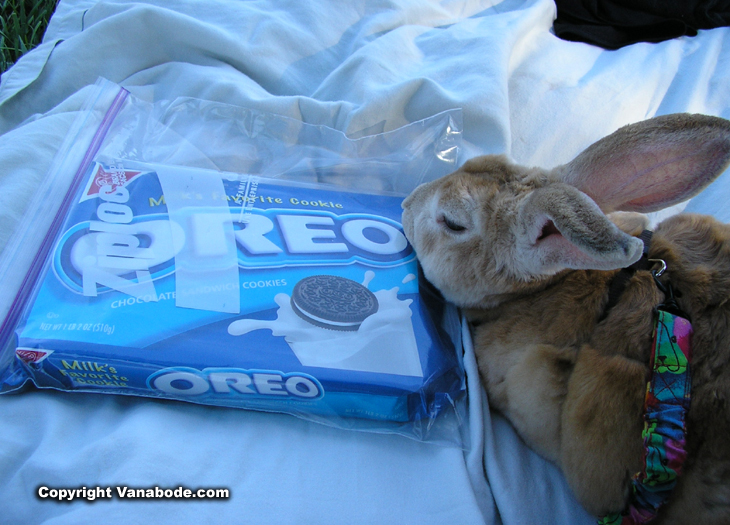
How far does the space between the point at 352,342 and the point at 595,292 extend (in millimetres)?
643

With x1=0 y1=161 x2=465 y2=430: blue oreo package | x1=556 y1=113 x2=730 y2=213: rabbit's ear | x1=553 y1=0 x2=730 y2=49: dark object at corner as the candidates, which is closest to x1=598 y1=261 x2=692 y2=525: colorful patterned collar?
x1=556 y1=113 x2=730 y2=213: rabbit's ear

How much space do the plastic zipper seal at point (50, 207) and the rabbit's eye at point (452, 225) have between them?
111cm

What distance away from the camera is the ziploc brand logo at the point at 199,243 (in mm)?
1153

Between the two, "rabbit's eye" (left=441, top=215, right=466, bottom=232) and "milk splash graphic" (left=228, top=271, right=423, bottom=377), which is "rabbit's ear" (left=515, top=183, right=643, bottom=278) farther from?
"milk splash graphic" (left=228, top=271, right=423, bottom=377)

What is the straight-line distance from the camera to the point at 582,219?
2.86 ft

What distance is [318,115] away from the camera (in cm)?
183

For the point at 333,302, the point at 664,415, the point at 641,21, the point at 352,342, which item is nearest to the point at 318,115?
the point at 333,302

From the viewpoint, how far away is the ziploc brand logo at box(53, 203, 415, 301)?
1153 mm

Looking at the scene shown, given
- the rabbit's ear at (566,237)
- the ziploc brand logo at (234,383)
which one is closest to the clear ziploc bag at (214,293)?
the ziploc brand logo at (234,383)

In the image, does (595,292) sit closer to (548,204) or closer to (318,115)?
(548,204)

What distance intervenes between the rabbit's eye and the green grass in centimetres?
211

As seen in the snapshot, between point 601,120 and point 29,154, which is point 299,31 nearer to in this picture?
point 29,154

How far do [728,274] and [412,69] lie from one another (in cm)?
151

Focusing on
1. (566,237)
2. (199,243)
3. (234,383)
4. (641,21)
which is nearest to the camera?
(566,237)
